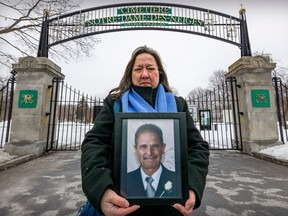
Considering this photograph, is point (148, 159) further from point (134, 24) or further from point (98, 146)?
point (134, 24)

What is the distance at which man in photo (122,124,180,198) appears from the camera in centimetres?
90

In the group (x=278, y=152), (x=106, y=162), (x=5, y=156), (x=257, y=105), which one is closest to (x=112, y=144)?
(x=106, y=162)

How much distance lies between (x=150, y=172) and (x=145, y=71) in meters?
0.74

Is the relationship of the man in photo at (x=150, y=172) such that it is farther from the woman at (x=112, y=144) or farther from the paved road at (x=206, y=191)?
the paved road at (x=206, y=191)

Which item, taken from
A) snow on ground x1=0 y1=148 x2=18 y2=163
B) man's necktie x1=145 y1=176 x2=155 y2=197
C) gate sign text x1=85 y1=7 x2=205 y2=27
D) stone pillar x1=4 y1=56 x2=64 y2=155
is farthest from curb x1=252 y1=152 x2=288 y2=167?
snow on ground x1=0 y1=148 x2=18 y2=163

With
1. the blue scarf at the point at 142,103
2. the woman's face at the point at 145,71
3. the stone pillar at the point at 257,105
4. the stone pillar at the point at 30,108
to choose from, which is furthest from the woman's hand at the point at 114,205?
the stone pillar at the point at 257,105

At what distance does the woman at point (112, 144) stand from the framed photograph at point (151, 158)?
7cm

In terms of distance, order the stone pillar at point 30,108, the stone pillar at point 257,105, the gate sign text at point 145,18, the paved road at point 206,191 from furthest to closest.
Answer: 1. the gate sign text at point 145,18
2. the stone pillar at point 257,105
3. the stone pillar at point 30,108
4. the paved road at point 206,191

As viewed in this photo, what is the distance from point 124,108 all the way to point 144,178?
0.47 meters

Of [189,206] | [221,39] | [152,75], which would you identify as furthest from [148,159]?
[221,39]

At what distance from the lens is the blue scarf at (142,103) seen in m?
1.19

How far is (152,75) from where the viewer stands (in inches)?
52.2

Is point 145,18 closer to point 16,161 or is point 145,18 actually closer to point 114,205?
point 16,161

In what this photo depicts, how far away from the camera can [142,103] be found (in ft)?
4.02
